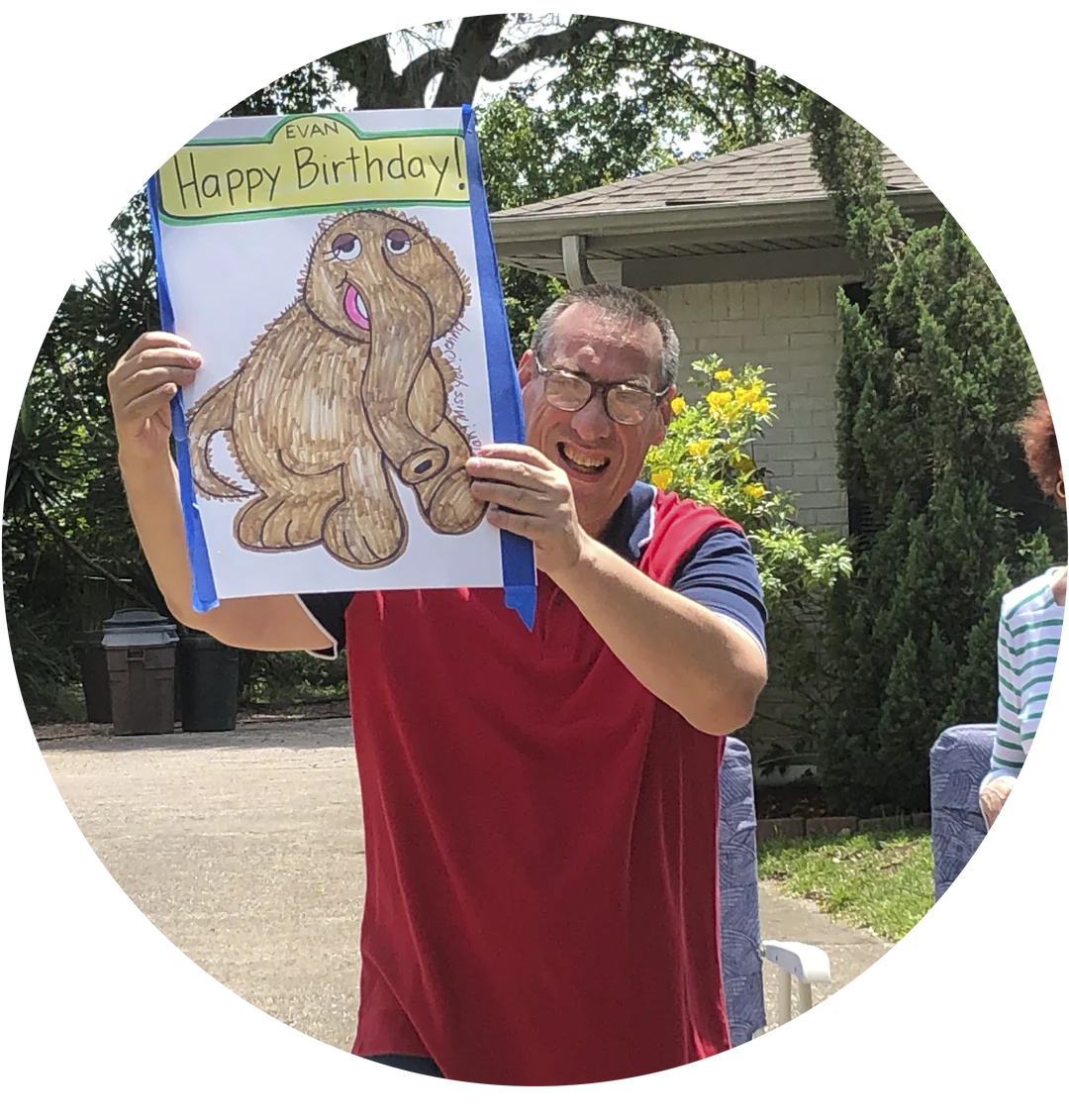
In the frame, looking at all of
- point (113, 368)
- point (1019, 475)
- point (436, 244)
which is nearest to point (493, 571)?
point (436, 244)

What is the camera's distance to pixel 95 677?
120cm

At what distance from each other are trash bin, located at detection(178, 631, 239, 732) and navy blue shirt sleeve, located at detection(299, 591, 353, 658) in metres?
0.08

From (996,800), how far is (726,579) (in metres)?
0.36

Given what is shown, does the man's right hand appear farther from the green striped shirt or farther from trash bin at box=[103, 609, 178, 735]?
the green striped shirt

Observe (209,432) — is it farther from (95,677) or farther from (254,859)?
(254,859)

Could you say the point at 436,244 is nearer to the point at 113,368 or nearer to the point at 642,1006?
the point at 113,368

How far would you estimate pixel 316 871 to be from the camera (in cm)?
131

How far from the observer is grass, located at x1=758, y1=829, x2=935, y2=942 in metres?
1.27

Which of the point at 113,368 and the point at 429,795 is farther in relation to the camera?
the point at 429,795

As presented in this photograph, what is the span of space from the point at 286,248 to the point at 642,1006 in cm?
77

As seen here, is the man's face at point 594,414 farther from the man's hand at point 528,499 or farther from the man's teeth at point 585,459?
the man's hand at point 528,499

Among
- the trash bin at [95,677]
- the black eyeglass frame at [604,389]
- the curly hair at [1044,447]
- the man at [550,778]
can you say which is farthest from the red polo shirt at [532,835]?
the curly hair at [1044,447]

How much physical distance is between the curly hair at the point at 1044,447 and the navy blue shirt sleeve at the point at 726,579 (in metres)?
0.31

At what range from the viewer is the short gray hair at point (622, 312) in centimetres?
119
